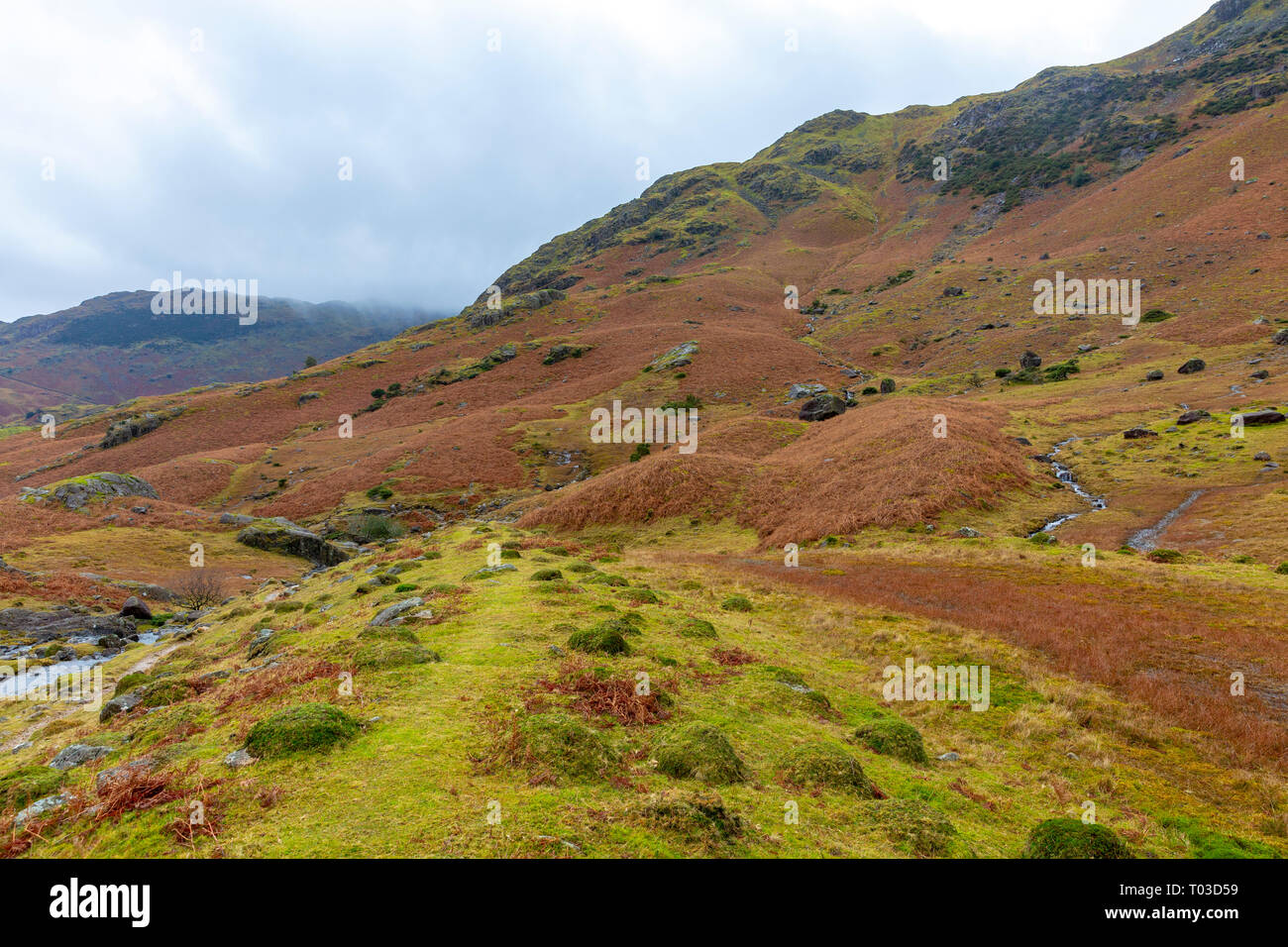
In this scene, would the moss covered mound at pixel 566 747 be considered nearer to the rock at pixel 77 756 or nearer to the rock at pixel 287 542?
the rock at pixel 77 756

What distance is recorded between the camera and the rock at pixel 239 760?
306 inches

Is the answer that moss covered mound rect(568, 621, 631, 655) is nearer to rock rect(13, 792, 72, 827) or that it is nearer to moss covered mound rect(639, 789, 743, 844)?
moss covered mound rect(639, 789, 743, 844)

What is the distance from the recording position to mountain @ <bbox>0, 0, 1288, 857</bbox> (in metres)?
7.84

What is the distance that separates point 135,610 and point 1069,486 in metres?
58.5

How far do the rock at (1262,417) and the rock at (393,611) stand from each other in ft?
177

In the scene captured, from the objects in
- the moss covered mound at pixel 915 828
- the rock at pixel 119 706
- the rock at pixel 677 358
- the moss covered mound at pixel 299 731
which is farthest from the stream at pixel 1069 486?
the rock at pixel 677 358

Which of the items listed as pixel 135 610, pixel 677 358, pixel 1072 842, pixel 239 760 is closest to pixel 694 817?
pixel 1072 842

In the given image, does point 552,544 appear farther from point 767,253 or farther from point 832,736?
point 767,253

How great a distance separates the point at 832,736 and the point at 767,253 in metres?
163

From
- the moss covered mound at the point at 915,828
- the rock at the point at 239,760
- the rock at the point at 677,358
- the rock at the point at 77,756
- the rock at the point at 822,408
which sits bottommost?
the moss covered mound at the point at 915,828

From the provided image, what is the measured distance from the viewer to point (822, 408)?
203 ft

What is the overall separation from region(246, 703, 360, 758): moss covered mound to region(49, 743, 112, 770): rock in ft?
11.6

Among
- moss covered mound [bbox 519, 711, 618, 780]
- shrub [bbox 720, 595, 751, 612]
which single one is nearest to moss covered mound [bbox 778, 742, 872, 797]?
moss covered mound [bbox 519, 711, 618, 780]

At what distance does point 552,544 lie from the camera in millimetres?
32625
